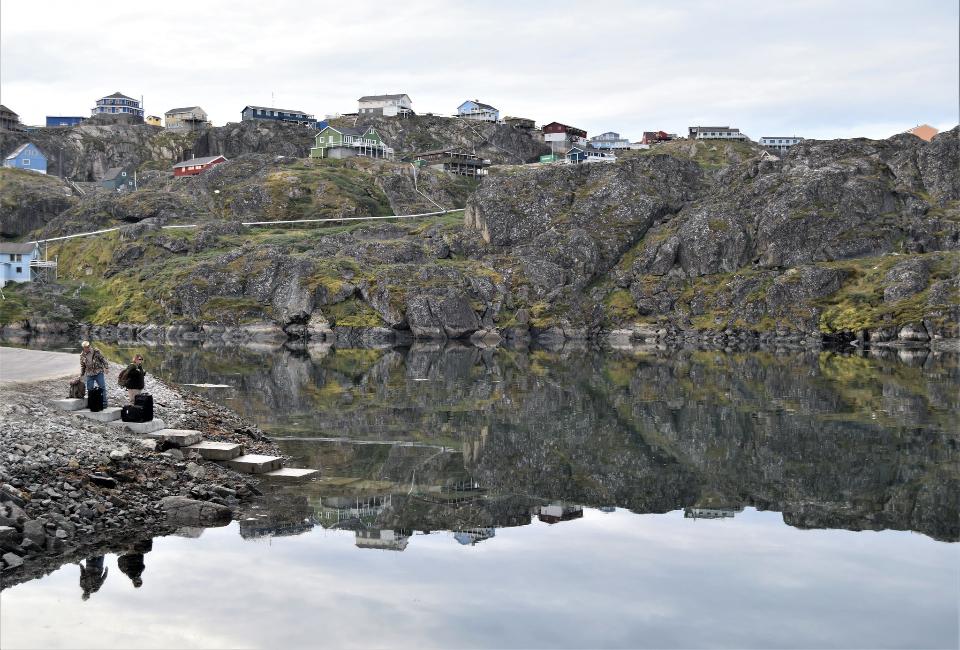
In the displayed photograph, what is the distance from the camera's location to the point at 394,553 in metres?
24.6

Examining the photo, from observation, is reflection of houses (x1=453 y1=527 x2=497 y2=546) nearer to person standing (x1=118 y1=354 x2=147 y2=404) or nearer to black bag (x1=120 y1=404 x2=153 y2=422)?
black bag (x1=120 y1=404 x2=153 y2=422)

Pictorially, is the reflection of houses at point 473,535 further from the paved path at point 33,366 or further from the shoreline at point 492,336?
the shoreline at point 492,336

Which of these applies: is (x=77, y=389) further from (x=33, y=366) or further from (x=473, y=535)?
(x=473, y=535)

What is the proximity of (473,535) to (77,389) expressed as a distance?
17239mm

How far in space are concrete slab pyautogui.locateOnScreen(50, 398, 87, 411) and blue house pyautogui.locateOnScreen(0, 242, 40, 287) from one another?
444 feet

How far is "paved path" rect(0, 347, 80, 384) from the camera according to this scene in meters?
39.0

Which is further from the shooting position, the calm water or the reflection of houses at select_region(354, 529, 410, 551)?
the reflection of houses at select_region(354, 529, 410, 551)

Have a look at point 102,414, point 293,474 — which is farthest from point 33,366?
point 293,474

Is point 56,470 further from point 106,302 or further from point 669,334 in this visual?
point 106,302

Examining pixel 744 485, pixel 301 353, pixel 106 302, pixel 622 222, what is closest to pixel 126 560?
pixel 744 485

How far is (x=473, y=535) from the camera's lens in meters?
26.7

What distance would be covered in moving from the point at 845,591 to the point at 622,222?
492 feet

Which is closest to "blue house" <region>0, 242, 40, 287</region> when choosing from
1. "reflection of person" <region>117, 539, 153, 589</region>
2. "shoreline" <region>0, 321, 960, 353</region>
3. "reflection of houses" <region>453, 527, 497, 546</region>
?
"shoreline" <region>0, 321, 960, 353</region>

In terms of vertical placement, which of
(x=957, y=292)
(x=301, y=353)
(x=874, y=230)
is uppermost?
(x=874, y=230)
